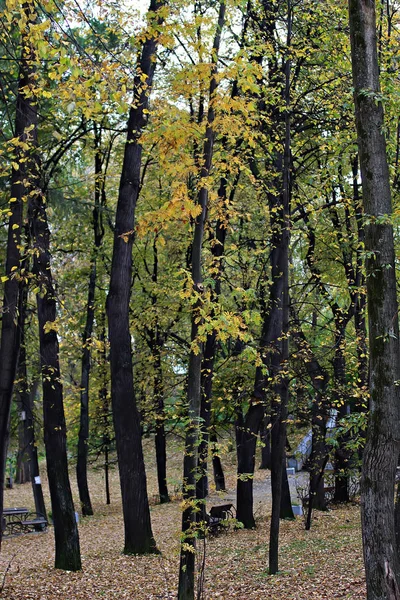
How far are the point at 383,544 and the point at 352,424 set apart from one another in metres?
1.74

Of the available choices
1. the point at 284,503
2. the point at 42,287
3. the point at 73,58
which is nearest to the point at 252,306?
the point at 284,503

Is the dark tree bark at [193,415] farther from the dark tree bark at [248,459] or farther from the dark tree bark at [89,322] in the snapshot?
the dark tree bark at [89,322]

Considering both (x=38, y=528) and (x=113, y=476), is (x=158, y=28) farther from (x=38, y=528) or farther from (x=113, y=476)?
(x=113, y=476)

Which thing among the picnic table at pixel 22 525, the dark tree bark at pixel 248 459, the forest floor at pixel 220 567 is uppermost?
the dark tree bark at pixel 248 459

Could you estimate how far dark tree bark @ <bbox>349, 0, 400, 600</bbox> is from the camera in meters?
5.95

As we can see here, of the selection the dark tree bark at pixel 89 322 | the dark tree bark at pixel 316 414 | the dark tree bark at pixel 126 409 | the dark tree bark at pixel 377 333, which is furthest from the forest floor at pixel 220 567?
the dark tree bark at pixel 89 322

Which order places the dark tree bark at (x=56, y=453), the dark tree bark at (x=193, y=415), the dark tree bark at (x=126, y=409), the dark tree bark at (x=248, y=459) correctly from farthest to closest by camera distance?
the dark tree bark at (x=248, y=459)
the dark tree bark at (x=126, y=409)
the dark tree bark at (x=56, y=453)
the dark tree bark at (x=193, y=415)

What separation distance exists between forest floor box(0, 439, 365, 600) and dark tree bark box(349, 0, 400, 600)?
1989mm

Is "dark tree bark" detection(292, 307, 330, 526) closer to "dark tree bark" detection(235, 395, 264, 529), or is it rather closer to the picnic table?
"dark tree bark" detection(235, 395, 264, 529)

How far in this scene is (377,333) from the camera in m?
6.14

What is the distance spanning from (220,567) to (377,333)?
6536 millimetres

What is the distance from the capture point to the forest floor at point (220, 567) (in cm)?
899

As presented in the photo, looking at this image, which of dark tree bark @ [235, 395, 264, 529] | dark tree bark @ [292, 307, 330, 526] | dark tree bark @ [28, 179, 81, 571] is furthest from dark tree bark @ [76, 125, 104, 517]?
dark tree bark @ [28, 179, 81, 571]

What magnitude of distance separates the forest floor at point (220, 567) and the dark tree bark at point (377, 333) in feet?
6.52
